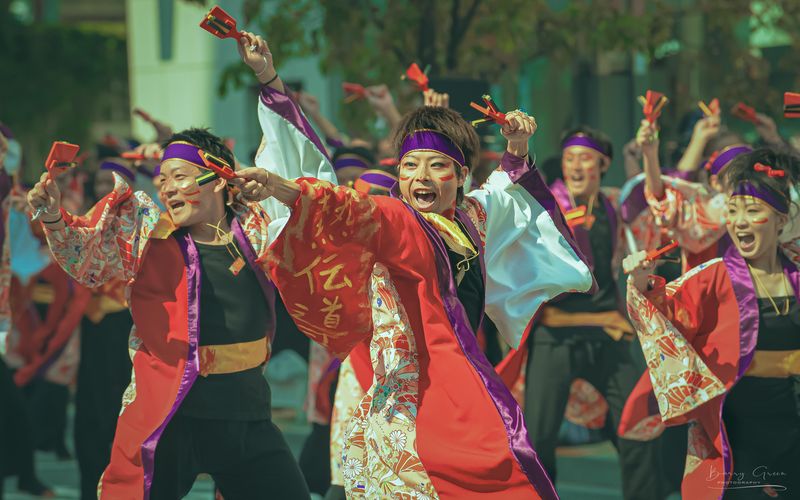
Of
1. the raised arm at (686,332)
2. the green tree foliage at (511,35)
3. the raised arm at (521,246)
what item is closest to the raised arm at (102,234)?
the raised arm at (521,246)

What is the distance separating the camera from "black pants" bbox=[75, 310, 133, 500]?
6762 millimetres

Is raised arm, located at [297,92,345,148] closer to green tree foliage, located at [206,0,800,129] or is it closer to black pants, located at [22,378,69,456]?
green tree foliage, located at [206,0,800,129]

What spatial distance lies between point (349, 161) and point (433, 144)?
3.02 metres

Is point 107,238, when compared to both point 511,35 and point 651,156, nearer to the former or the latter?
point 651,156

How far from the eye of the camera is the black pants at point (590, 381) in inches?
252

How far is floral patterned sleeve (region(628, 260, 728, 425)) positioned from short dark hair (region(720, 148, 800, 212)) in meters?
0.33

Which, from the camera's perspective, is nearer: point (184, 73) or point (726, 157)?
point (726, 157)

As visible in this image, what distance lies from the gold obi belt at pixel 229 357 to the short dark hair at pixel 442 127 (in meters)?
1.02

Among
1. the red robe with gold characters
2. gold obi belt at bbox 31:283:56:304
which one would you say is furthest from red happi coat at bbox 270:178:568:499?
gold obi belt at bbox 31:283:56:304

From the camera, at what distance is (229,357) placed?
5.10 meters

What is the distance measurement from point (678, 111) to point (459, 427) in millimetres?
6237

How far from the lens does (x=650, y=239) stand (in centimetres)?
703

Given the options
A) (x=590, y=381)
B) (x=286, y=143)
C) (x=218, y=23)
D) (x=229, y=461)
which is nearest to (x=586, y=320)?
(x=590, y=381)

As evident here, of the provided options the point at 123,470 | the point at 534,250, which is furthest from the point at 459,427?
the point at 123,470
